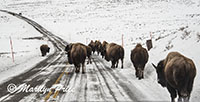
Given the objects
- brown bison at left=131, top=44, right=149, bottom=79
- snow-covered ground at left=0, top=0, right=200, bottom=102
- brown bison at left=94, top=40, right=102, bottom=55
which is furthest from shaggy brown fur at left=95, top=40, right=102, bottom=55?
brown bison at left=131, top=44, right=149, bottom=79

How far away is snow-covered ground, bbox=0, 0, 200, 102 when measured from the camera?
35.2 ft

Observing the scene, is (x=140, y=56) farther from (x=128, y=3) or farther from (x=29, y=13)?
(x=29, y=13)

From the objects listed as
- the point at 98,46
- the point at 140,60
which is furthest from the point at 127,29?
the point at 140,60

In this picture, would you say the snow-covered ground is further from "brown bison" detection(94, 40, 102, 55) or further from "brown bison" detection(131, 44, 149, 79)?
"brown bison" detection(94, 40, 102, 55)

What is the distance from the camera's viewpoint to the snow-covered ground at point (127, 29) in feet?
35.2

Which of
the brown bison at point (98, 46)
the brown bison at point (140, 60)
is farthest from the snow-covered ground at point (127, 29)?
the brown bison at point (98, 46)

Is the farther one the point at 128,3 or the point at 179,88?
the point at 128,3

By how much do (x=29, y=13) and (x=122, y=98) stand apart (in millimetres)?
93638

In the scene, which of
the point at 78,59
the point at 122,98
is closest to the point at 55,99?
the point at 122,98

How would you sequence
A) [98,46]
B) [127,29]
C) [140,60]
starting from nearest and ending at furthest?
[140,60] → [98,46] → [127,29]

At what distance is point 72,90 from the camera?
809cm

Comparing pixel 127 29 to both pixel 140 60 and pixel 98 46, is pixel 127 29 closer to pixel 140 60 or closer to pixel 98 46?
pixel 98 46

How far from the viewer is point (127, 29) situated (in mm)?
43906

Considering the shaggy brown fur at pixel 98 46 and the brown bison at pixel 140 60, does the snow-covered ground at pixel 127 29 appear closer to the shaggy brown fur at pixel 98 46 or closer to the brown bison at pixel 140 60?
the brown bison at pixel 140 60
